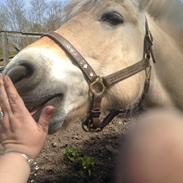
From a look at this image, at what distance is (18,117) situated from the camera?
1435 millimetres

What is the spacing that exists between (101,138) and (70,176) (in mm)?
1054

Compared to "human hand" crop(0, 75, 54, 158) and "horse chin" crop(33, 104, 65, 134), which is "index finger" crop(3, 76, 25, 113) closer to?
"human hand" crop(0, 75, 54, 158)

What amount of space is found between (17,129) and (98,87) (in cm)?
115

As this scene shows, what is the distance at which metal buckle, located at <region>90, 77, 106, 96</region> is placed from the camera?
8.19 ft

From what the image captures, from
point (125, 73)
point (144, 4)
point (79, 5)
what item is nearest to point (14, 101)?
point (125, 73)

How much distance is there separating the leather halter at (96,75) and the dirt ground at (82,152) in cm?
111

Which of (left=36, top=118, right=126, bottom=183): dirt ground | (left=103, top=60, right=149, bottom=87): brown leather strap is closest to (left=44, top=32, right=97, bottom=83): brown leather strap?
(left=103, top=60, right=149, bottom=87): brown leather strap

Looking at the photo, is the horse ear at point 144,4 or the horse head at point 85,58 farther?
the horse ear at point 144,4

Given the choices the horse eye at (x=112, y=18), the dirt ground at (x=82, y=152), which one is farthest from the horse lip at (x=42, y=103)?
the dirt ground at (x=82, y=152)

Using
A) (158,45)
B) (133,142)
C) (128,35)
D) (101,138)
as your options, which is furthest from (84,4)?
(101,138)

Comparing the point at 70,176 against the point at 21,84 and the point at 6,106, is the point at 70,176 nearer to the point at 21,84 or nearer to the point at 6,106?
the point at 21,84

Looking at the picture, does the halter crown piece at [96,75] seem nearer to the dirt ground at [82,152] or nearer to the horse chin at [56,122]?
the horse chin at [56,122]

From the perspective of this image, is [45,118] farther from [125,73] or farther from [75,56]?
[125,73]

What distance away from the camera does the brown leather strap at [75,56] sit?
2.43 meters
